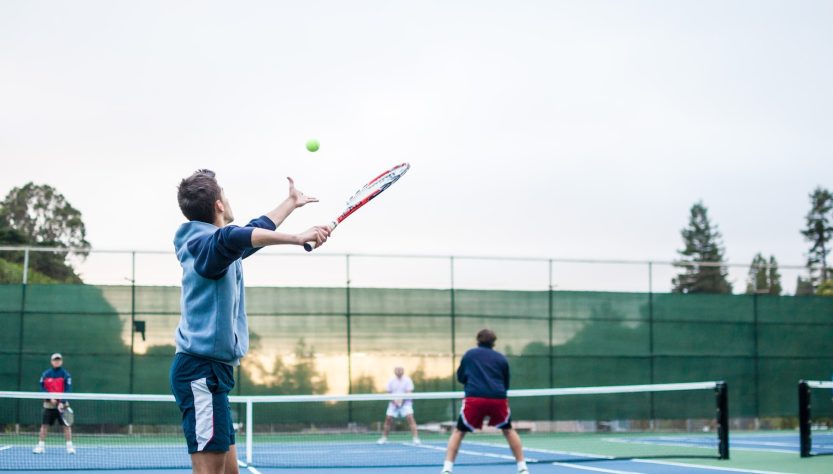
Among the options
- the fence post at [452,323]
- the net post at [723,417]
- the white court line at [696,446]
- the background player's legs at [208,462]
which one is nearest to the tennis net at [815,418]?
the white court line at [696,446]

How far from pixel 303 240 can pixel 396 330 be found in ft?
53.6

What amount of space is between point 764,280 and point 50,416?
13954 millimetres

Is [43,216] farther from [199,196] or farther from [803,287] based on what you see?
[199,196]

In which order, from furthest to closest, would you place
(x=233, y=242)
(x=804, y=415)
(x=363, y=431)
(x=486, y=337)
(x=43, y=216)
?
(x=43, y=216) → (x=363, y=431) → (x=804, y=415) → (x=486, y=337) → (x=233, y=242)

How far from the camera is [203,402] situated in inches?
164

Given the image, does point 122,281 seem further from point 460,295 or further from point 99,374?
point 460,295

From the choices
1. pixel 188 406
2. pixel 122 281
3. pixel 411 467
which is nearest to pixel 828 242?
pixel 122 281

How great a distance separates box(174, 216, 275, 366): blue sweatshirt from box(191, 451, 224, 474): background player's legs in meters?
0.35

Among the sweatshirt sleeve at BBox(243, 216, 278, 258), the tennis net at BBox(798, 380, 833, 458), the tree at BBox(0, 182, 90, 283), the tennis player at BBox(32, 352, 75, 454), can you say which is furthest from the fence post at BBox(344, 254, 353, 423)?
the tree at BBox(0, 182, 90, 283)

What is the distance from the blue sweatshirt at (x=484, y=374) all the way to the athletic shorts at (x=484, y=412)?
0.16 feet

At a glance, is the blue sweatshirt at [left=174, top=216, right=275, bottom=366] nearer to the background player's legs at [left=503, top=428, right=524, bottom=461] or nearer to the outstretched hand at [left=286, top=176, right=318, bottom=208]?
the outstretched hand at [left=286, top=176, right=318, bottom=208]

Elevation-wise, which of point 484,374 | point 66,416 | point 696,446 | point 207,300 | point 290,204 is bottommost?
point 696,446

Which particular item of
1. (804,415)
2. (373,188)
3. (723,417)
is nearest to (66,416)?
(723,417)

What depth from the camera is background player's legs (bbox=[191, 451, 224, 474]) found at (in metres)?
4.12
